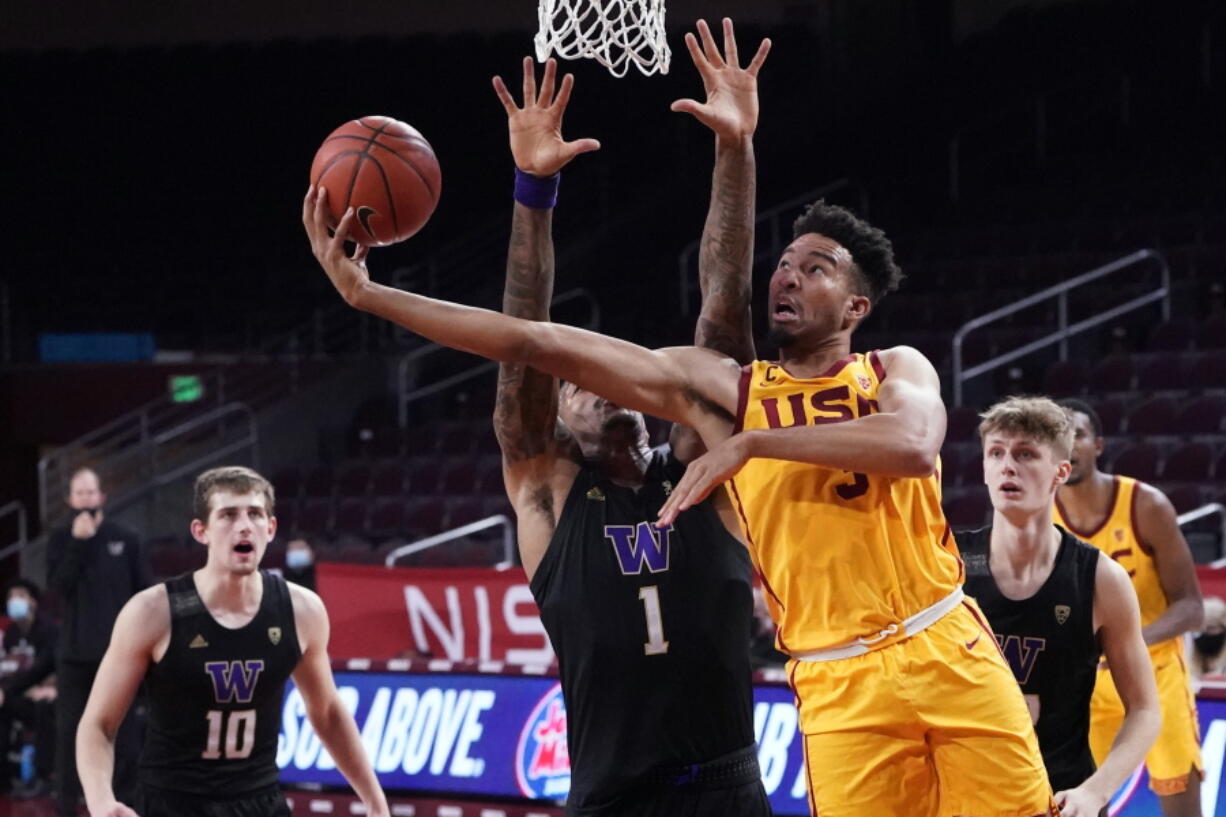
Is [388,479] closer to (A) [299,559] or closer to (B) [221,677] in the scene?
(A) [299,559]

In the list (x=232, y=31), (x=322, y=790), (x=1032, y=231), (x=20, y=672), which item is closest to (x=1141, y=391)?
(x=1032, y=231)

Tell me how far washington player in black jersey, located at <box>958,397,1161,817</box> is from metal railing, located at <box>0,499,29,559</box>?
1233cm

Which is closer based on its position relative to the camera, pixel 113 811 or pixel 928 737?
pixel 928 737

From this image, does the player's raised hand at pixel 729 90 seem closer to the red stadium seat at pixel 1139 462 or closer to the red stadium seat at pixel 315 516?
the red stadium seat at pixel 1139 462

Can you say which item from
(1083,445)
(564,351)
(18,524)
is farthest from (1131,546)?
(18,524)

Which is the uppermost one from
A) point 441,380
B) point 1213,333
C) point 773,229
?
point 773,229


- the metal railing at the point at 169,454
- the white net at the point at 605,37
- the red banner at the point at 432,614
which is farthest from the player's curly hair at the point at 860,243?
the metal railing at the point at 169,454

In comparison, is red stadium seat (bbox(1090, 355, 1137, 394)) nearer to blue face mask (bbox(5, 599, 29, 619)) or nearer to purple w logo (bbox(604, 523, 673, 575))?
blue face mask (bbox(5, 599, 29, 619))

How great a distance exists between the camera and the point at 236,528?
5211 mm

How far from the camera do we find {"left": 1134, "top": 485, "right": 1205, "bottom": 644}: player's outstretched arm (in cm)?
569

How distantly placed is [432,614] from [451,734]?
1861 mm

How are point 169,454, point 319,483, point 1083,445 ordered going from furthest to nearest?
point 169,454 → point 319,483 → point 1083,445

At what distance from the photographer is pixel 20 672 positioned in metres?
10.8

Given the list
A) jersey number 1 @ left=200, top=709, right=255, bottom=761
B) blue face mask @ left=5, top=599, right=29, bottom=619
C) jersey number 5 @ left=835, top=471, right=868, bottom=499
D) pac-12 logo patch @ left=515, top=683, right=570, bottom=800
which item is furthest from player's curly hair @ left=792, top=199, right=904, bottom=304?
blue face mask @ left=5, top=599, right=29, bottom=619
